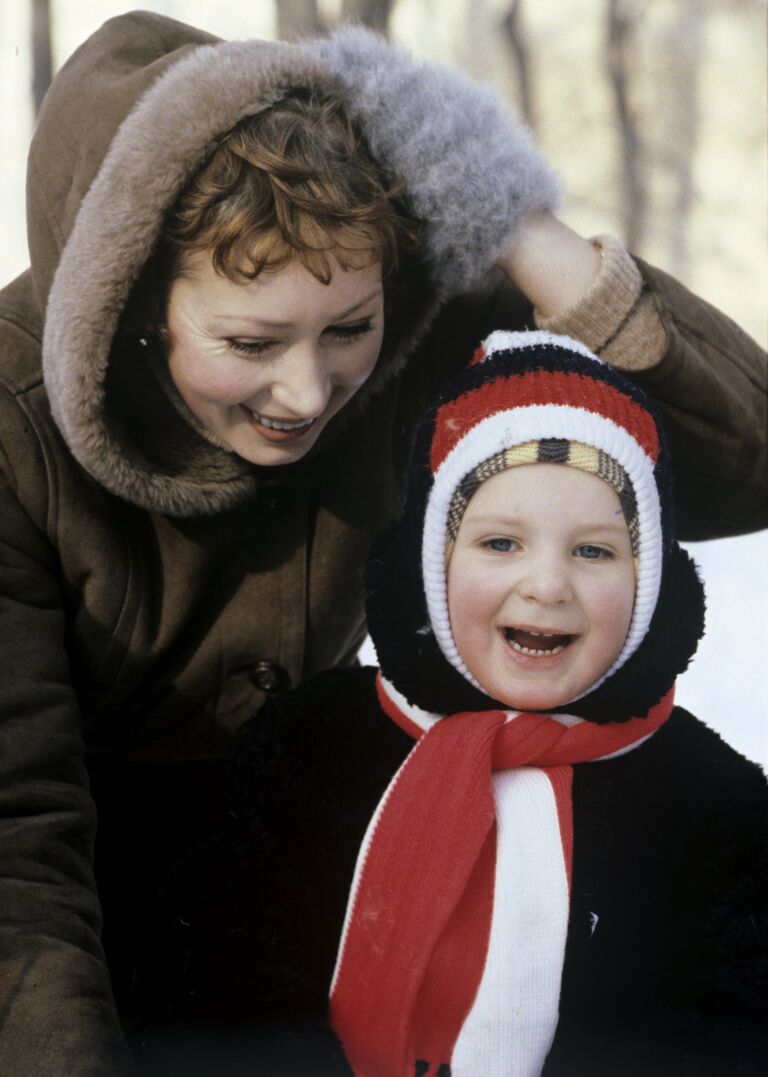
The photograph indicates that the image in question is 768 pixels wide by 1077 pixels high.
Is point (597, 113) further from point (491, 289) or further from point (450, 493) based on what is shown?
point (450, 493)

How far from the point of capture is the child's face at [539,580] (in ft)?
4.46

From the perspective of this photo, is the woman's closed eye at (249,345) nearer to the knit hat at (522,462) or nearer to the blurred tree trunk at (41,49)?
the knit hat at (522,462)

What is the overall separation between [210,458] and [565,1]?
102 inches

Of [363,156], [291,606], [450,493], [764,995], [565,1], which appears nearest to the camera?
[764,995]

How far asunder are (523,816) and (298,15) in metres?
2.74

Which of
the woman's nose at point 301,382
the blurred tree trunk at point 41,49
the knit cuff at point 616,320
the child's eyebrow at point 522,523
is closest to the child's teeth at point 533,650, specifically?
the child's eyebrow at point 522,523

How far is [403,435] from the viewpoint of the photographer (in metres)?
1.91

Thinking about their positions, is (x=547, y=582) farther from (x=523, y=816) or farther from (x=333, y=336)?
(x=333, y=336)

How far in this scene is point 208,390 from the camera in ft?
5.07

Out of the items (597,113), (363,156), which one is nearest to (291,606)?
(363,156)

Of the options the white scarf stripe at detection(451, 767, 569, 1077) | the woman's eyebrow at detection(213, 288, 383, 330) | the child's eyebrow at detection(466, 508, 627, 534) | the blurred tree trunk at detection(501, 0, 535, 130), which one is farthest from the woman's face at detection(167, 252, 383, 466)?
the blurred tree trunk at detection(501, 0, 535, 130)

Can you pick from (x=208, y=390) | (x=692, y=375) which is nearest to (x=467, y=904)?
(x=208, y=390)

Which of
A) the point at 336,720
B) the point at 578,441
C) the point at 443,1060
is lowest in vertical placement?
the point at 443,1060

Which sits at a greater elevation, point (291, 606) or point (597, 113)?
point (597, 113)
